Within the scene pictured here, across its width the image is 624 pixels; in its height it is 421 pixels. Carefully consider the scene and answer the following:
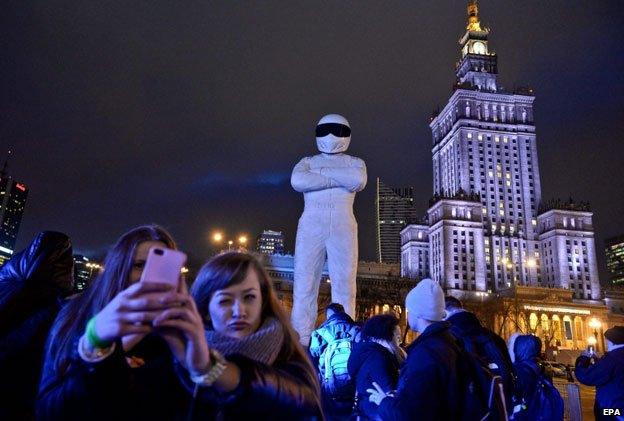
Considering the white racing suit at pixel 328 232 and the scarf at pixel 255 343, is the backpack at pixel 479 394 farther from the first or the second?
the white racing suit at pixel 328 232

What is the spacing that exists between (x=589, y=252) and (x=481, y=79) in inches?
1657

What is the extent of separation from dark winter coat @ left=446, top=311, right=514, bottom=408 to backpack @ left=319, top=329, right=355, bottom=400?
1594mm

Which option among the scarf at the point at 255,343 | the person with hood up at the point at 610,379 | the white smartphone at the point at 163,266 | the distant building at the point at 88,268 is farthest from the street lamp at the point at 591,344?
the white smartphone at the point at 163,266

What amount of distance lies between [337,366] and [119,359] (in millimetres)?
4660

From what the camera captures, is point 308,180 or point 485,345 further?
point 308,180

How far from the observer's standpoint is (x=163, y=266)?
4.92 feet

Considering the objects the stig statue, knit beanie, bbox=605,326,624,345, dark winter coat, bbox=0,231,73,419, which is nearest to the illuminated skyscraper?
the stig statue

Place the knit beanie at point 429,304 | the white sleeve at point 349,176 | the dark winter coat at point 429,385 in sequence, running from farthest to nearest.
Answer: the white sleeve at point 349,176 → the knit beanie at point 429,304 → the dark winter coat at point 429,385

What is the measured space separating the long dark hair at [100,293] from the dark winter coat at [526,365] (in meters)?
4.72

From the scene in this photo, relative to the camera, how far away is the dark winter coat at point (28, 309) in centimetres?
251

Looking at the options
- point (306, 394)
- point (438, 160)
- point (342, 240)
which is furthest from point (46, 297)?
point (438, 160)

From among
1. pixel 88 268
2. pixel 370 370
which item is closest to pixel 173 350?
pixel 370 370

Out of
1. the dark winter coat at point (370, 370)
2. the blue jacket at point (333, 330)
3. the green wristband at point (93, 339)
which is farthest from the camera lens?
the blue jacket at point (333, 330)

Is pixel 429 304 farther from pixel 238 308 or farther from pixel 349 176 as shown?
pixel 349 176
